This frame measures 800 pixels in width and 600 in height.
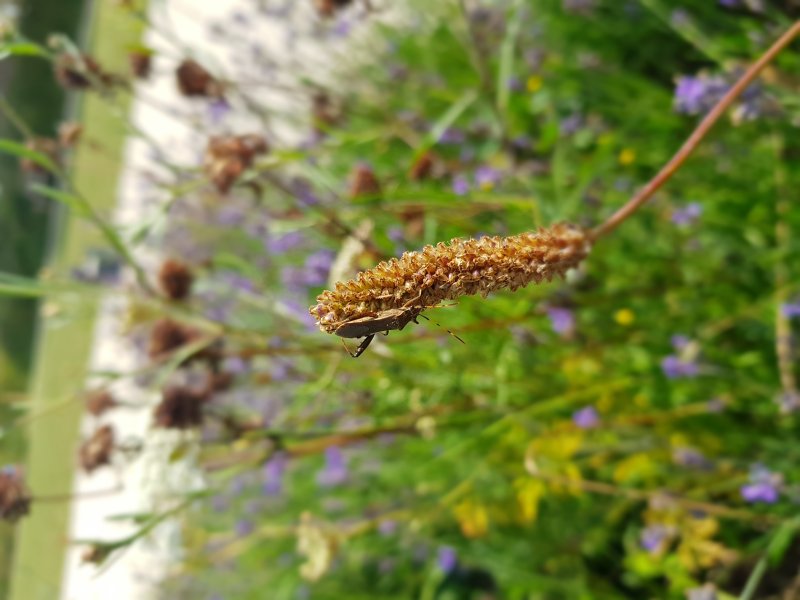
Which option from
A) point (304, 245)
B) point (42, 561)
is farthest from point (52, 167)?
point (42, 561)

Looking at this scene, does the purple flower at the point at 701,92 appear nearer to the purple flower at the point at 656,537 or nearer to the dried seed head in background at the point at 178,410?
the purple flower at the point at 656,537

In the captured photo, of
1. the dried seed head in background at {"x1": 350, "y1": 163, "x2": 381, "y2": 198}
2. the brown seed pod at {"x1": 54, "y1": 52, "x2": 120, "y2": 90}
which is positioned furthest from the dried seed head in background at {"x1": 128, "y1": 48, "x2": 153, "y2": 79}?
the dried seed head in background at {"x1": 350, "y1": 163, "x2": 381, "y2": 198}

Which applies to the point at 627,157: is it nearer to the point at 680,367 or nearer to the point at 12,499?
the point at 680,367

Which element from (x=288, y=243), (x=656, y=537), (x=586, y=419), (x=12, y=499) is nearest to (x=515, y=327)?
(x=586, y=419)

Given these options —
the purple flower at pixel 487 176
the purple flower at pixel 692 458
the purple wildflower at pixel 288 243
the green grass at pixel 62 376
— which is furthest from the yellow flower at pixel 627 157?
the green grass at pixel 62 376

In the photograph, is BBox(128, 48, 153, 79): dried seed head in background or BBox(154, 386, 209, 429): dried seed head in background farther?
BBox(128, 48, 153, 79): dried seed head in background

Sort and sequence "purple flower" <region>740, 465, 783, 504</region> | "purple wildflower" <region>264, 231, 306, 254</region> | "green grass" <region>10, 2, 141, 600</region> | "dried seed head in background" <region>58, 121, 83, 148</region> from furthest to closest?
"green grass" <region>10, 2, 141, 600</region> → "purple wildflower" <region>264, 231, 306, 254</region> → "dried seed head in background" <region>58, 121, 83, 148</region> → "purple flower" <region>740, 465, 783, 504</region>

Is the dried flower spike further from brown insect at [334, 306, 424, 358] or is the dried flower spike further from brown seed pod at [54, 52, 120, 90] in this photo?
brown seed pod at [54, 52, 120, 90]
